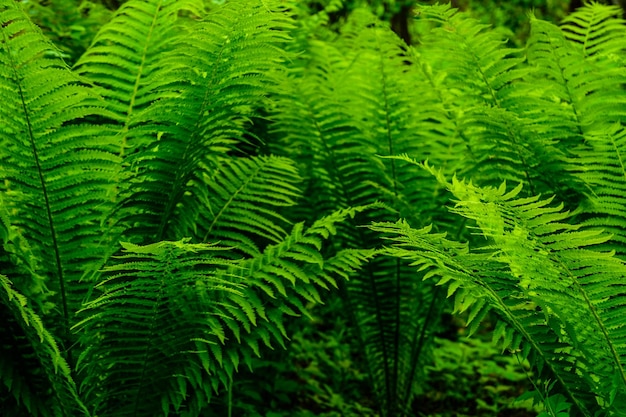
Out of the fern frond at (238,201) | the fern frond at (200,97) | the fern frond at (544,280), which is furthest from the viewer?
the fern frond at (238,201)

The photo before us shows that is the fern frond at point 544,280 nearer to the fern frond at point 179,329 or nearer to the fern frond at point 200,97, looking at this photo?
the fern frond at point 179,329

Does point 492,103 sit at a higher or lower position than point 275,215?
higher

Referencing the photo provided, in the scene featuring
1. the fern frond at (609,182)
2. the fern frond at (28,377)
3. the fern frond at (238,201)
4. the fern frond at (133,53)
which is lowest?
the fern frond at (28,377)

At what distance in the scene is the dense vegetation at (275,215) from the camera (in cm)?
137

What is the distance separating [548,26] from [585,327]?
104cm

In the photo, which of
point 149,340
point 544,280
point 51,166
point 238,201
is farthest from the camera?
point 238,201

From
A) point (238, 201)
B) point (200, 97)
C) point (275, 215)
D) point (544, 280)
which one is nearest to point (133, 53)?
point (200, 97)

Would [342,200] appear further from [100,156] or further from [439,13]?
[100,156]

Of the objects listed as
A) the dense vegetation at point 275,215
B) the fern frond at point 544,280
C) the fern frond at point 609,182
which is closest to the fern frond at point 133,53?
the dense vegetation at point 275,215

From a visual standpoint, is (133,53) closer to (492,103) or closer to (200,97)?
(200,97)

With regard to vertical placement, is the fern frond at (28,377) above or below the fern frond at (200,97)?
below

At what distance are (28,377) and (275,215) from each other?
0.75 metres

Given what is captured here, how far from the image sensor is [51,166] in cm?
159

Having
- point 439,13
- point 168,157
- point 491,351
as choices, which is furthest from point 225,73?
point 491,351
